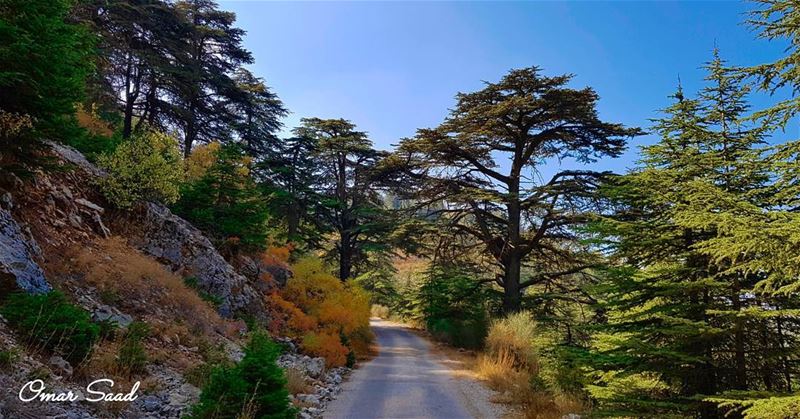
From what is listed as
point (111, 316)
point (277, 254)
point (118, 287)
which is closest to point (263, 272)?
point (277, 254)

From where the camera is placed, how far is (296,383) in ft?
30.3

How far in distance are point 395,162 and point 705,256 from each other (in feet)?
44.9

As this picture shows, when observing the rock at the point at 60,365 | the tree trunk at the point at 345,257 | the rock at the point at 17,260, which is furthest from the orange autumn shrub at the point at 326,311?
the rock at the point at 60,365

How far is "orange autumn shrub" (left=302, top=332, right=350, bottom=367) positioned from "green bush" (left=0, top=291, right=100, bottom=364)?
8.88 metres

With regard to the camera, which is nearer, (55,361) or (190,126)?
(55,361)

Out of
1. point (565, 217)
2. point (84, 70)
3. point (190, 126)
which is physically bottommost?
point (565, 217)

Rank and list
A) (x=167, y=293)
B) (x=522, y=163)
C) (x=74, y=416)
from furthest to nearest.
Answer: (x=522, y=163), (x=167, y=293), (x=74, y=416)

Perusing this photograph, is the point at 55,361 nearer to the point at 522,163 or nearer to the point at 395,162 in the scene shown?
the point at 395,162

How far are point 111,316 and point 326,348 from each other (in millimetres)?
8064

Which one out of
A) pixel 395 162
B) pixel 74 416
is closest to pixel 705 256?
pixel 74 416

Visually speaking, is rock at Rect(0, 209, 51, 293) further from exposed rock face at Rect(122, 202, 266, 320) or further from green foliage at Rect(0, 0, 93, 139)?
exposed rock face at Rect(122, 202, 266, 320)

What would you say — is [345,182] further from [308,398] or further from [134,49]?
[308,398]

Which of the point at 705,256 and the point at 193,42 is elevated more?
the point at 193,42

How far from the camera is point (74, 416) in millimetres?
4164
